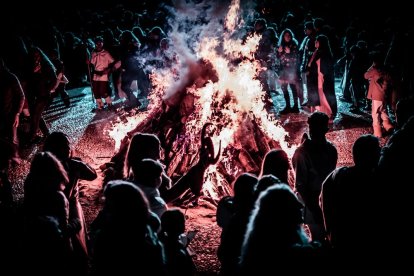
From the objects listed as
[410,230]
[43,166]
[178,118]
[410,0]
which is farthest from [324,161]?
[410,0]

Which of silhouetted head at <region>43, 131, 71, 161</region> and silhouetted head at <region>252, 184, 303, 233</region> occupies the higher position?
silhouetted head at <region>43, 131, 71, 161</region>

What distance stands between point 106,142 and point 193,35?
390 centimetres

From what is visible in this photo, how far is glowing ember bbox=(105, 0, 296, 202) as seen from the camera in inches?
310

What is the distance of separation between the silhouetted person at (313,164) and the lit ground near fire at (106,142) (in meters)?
1.38

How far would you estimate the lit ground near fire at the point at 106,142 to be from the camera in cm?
592

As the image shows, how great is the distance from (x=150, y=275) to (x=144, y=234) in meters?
0.27

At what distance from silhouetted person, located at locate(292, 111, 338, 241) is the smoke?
13.4 ft

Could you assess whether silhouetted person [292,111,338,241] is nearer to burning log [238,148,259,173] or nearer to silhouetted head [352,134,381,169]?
silhouetted head [352,134,381,169]

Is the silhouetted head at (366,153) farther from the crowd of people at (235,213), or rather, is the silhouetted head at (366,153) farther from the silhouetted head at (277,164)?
the silhouetted head at (277,164)

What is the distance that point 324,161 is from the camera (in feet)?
15.1

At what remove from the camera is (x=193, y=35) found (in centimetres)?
841

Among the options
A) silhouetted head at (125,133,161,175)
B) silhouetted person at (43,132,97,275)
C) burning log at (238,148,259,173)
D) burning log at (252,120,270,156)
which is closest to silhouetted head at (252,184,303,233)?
silhouetted head at (125,133,161,175)

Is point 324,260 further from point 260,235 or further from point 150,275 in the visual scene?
point 150,275

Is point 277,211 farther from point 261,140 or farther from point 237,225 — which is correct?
point 261,140
